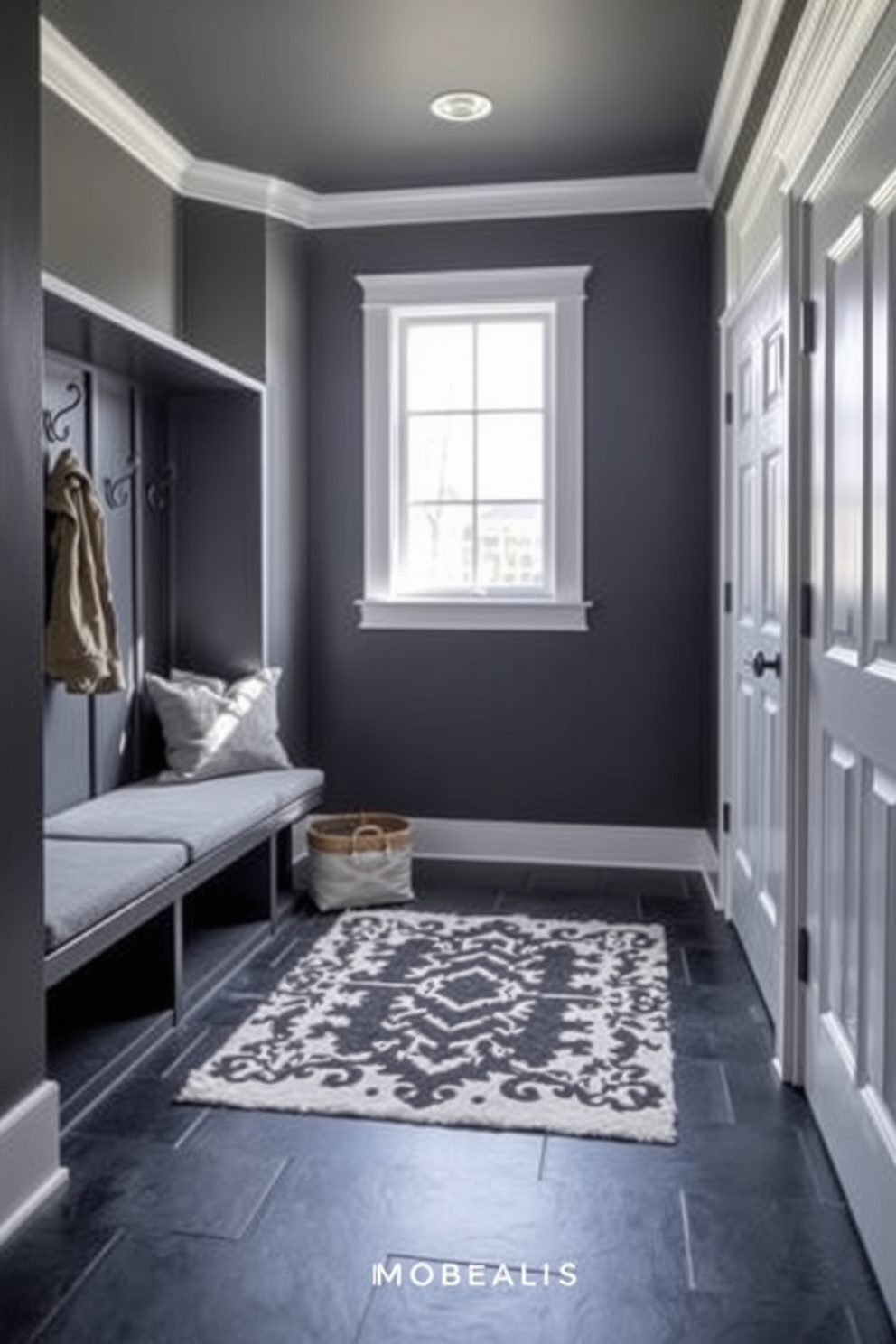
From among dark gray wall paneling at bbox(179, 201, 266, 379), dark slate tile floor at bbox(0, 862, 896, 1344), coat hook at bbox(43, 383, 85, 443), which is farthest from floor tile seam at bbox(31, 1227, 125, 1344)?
dark gray wall paneling at bbox(179, 201, 266, 379)

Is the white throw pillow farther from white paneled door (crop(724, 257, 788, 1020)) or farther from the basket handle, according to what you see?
white paneled door (crop(724, 257, 788, 1020))

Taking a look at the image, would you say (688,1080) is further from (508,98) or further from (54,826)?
(508,98)

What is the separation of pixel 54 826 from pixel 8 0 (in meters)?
1.92

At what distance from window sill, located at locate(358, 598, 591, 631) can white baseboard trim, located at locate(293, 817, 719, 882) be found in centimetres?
77

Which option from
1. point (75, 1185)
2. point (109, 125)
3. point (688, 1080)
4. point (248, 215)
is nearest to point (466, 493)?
point (248, 215)

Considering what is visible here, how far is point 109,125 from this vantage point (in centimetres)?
343

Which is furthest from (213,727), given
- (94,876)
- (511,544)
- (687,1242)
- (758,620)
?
(687,1242)

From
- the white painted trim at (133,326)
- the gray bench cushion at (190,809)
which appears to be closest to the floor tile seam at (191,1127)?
the gray bench cushion at (190,809)

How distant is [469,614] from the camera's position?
14.2 feet

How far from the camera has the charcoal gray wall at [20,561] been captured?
1.88 m

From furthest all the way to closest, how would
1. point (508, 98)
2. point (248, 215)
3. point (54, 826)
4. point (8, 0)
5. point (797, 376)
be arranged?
point (248, 215) → point (508, 98) → point (54, 826) → point (797, 376) → point (8, 0)

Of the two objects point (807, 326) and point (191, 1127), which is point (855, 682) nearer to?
point (807, 326)

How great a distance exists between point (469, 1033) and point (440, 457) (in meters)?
2.42

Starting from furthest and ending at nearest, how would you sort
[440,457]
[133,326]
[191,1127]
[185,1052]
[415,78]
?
[440,457]
[415,78]
[133,326]
[185,1052]
[191,1127]
